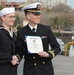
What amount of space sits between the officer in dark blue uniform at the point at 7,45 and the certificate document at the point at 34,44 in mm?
179

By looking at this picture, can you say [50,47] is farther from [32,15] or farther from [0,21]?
[0,21]

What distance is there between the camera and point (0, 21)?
12.5 feet

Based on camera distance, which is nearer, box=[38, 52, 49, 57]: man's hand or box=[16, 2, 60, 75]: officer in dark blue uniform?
box=[38, 52, 49, 57]: man's hand

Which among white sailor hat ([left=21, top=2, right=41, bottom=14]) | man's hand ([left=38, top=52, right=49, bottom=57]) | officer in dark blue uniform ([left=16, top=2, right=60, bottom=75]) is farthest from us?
white sailor hat ([left=21, top=2, right=41, bottom=14])

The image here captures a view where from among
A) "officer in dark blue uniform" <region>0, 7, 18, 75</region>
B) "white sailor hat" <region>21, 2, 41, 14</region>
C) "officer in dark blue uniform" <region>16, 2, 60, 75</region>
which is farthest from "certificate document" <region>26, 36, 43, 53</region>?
"white sailor hat" <region>21, 2, 41, 14</region>

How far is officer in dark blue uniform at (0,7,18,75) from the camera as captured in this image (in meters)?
3.55

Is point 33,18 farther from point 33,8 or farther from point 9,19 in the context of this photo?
point 9,19

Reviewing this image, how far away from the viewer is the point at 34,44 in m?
3.61

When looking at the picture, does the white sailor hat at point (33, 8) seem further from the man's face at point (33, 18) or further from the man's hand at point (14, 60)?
the man's hand at point (14, 60)

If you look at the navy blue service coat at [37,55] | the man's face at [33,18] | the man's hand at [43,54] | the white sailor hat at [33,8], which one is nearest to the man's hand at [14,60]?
Answer: the navy blue service coat at [37,55]

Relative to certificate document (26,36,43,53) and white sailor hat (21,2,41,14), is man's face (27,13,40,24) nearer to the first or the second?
white sailor hat (21,2,41,14)

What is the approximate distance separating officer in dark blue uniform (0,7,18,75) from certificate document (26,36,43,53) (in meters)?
0.18

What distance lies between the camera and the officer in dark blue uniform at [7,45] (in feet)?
11.6

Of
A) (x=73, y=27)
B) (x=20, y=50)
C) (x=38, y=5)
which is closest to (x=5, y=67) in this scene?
(x=20, y=50)
